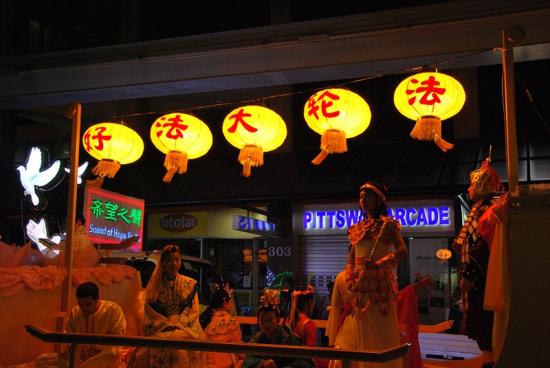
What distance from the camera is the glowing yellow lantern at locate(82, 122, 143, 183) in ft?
27.0

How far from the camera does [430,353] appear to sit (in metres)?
9.00

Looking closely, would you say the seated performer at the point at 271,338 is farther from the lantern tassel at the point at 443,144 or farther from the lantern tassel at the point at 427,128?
the lantern tassel at the point at 427,128

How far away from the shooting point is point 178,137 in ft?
26.2

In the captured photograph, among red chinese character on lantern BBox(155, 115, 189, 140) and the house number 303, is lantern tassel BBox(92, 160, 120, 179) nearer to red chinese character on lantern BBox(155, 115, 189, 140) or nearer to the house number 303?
red chinese character on lantern BBox(155, 115, 189, 140)

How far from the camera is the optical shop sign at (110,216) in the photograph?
8305 mm

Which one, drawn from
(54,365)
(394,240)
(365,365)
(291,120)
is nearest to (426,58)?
(394,240)

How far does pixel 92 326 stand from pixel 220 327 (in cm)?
142

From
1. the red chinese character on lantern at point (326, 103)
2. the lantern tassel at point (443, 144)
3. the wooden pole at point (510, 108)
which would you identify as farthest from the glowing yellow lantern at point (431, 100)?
the wooden pole at point (510, 108)

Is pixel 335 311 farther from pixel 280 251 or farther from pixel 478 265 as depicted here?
pixel 280 251

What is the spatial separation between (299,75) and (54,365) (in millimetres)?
5499

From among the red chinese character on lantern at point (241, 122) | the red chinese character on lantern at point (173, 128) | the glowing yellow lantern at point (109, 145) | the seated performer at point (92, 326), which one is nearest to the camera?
the seated performer at point (92, 326)

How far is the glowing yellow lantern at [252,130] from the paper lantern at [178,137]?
0.62 m

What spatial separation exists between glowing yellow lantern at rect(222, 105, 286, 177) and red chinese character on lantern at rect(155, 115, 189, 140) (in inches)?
28.5

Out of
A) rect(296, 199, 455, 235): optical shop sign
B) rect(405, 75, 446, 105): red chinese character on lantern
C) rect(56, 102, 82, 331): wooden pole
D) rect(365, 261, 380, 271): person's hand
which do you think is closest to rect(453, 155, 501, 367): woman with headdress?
rect(365, 261, 380, 271): person's hand
